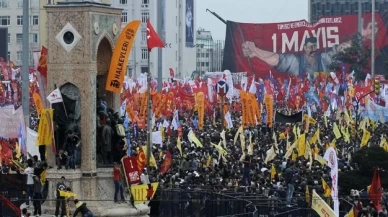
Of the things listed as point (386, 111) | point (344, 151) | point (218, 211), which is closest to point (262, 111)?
point (386, 111)

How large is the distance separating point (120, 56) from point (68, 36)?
49.3 inches

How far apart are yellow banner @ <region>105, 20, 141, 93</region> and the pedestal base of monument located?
5.39 ft

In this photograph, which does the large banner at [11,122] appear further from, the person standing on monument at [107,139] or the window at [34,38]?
the window at [34,38]

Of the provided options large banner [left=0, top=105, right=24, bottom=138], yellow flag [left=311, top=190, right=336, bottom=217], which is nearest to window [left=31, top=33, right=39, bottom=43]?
large banner [left=0, top=105, right=24, bottom=138]

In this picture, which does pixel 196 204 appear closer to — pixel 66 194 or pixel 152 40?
pixel 66 194

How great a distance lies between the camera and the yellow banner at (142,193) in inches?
908

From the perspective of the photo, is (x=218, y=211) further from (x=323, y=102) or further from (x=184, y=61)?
(x=184, y=61)

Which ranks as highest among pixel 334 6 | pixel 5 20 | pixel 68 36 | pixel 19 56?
pixel 334 6

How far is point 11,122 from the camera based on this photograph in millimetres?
32688

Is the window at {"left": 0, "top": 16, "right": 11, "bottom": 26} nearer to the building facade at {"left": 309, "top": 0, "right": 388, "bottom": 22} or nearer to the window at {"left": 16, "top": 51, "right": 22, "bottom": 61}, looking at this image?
the window at {"left": 16, "top": 51, "right": 22, "bottom": 61}

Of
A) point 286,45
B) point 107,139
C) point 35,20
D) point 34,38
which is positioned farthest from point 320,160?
point 35,20

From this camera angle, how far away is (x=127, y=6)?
115312 mm

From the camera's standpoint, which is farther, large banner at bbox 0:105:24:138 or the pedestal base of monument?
large banner at bbox 0:105:24:138

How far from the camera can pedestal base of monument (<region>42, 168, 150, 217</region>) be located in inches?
892
